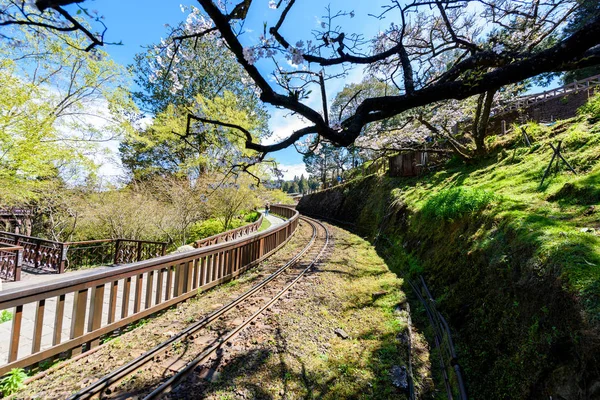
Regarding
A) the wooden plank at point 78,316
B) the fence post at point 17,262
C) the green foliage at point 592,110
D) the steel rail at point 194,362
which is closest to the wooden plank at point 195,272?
the steel rail at point 194,362

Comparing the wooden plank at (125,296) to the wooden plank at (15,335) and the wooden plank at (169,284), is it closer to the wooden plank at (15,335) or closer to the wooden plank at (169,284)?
the wooden plank at (169,284)

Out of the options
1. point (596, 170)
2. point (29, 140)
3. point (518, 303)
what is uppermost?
point (29, 140)

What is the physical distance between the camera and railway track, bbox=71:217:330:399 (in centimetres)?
260

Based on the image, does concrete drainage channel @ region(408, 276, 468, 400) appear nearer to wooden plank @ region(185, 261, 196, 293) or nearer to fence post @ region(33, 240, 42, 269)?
wooden plank @ region(185, 261, 196, 293)

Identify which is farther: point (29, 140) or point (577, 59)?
point (29, 140)

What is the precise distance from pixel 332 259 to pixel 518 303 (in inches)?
237

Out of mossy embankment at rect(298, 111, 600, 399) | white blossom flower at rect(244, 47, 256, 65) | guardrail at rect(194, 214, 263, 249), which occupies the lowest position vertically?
guardrail at rect(194, 214, 263, 249)

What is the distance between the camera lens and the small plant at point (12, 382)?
2510 mm

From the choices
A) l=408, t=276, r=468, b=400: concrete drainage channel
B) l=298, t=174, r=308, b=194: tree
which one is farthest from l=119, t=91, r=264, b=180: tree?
l=298, t=174, r=308, b=194: tree

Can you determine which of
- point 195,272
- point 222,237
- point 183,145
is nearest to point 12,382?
point 195,272

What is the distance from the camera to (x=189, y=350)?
11.2 feet

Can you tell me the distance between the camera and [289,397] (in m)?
2.64

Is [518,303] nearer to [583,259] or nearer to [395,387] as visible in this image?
[583,259]

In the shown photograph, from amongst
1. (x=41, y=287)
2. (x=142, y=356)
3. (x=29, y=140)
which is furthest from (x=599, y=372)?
(x=29, y=140)
